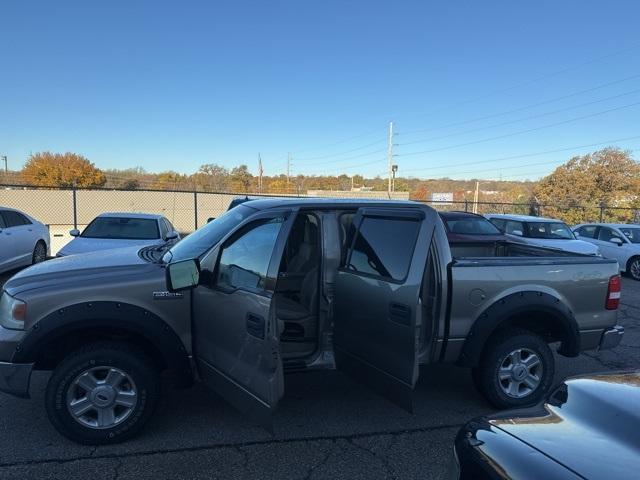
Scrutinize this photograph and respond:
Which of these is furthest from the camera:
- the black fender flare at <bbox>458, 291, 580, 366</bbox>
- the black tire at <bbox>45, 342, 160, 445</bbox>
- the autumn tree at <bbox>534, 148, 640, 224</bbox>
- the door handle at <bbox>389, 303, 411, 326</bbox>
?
the autumn tree at <bbox>534, 148, 640, 224</bbox>

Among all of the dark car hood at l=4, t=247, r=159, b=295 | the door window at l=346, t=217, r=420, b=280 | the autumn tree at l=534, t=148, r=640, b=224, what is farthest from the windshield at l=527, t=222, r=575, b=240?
the autumn tree at l=534, t=148, r=640, b=224

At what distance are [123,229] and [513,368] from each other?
7.72 meters

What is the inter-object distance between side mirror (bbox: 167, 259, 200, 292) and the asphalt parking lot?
1.20 metres

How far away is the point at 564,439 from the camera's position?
5.66ft

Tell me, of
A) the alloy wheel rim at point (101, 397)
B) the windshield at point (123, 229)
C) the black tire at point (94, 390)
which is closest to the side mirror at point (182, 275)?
the black tire at point (94, 390)

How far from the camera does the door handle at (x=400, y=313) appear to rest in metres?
3.30

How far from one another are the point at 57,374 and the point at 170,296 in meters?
0.94

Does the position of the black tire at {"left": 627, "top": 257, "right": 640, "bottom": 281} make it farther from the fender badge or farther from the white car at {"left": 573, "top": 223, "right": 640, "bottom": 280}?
the fender badge

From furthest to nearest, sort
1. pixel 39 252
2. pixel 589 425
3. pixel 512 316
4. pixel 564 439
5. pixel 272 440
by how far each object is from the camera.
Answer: pixel 39 252, pixel 512 316, pixel 272 440, pixel 589 425, pixel 564 439

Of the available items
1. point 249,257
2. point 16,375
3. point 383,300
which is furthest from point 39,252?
point 383,300

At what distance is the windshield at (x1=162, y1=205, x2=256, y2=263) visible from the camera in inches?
150

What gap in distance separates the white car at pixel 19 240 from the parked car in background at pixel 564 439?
33.2 ft

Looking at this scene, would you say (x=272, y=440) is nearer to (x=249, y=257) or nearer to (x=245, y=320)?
(x=245, y=320)

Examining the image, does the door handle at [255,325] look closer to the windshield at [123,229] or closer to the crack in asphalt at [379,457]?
the crack in asphalt at [379,457]
